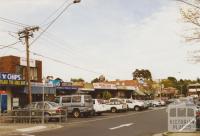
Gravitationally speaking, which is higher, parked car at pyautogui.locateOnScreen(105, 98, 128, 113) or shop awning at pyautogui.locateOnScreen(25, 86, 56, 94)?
shop awning at pyautogui.locateOnScreen(25, 86, 56, 94)

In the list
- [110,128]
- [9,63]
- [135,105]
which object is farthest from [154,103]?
[110,128]

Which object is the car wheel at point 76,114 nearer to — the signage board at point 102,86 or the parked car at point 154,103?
the signage board at point 102,86

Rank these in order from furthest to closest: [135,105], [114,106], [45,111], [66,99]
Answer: [135,105]
[114,106]
[66,99]
[45,111]

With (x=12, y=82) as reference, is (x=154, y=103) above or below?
below

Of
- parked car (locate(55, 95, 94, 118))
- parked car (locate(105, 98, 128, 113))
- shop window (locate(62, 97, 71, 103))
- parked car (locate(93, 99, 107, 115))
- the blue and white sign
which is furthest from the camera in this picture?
parked car (locate(105, 98, 128, 113))

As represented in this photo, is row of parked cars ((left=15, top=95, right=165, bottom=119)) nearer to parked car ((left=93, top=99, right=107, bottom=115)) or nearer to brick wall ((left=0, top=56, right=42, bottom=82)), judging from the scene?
parked car ((left=93, top=99, right=107, bottom=115))

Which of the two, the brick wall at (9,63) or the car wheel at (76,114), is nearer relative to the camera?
the car wheel at (76,114)

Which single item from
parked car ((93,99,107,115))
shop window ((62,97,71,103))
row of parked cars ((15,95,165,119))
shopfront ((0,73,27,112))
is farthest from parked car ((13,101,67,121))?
shopfront ((0,73,27,112))

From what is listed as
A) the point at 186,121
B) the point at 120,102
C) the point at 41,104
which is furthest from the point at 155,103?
the point at 186,121

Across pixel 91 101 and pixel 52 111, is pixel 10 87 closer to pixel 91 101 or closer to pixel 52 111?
pixel 91 101

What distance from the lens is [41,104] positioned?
34969mm

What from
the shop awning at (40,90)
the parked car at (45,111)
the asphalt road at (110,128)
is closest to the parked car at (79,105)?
the parked car at (45,111)

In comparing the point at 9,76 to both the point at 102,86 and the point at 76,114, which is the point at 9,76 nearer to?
the point at 76,114

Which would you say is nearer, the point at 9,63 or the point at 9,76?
the point at 9,76
